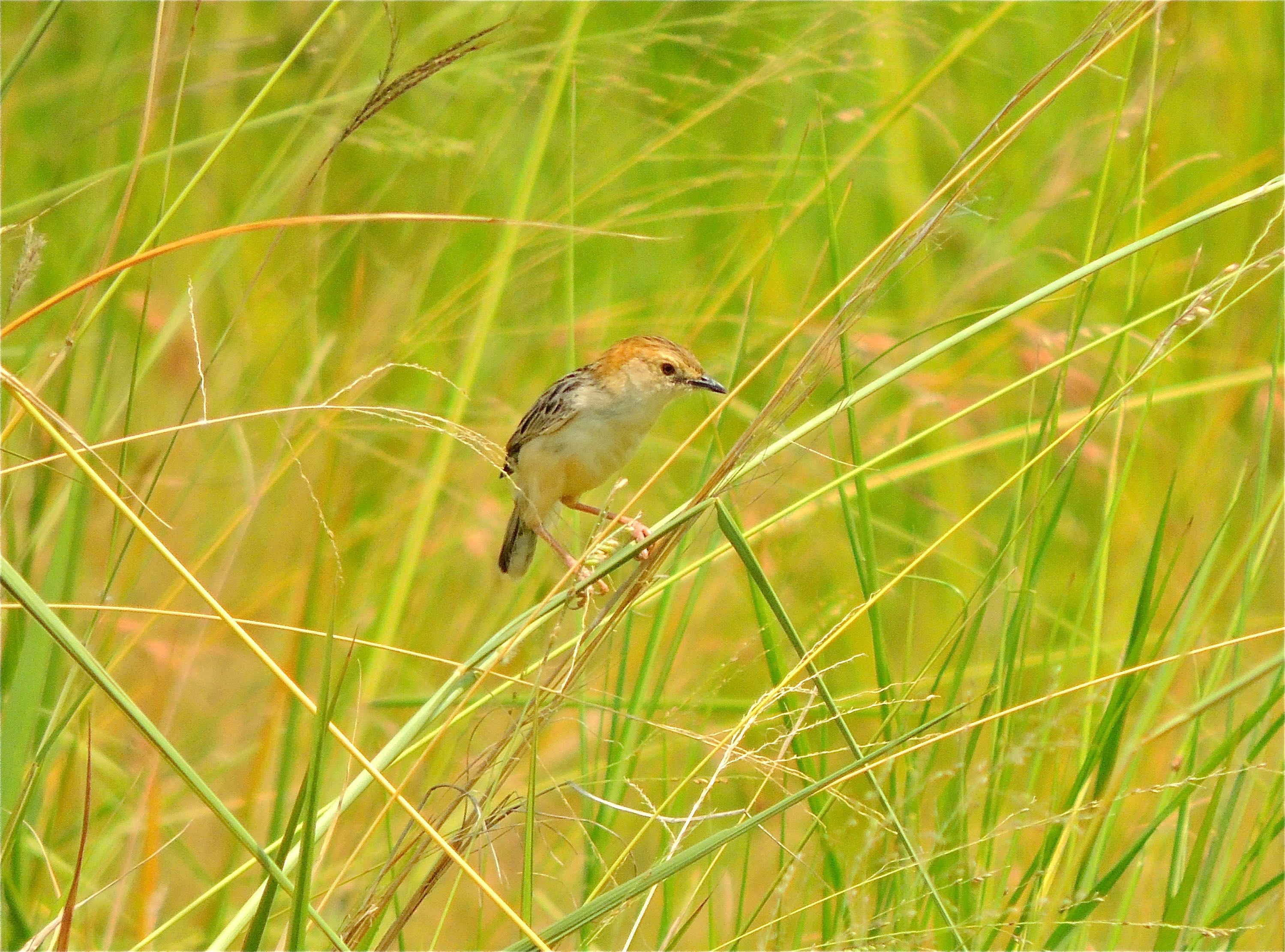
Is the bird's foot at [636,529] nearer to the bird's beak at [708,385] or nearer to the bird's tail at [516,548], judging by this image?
the bird's beak at [708,385]

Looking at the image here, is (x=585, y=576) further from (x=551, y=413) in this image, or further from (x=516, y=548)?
(x=516, y=548)

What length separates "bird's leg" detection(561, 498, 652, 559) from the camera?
2.15 m

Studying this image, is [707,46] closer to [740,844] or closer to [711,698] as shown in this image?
[711,698]

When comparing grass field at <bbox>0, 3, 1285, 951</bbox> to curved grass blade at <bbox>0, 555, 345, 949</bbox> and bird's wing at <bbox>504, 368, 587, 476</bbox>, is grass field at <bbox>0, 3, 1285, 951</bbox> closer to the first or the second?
curved grass blade at <bbox>0, 555, 345, 949</bbox>

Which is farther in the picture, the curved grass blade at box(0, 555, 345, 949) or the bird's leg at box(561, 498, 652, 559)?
the bird's leg at box(561, 498, 652, 559)

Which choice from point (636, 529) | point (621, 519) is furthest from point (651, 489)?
point (621, 519)

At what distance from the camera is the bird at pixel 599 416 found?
4.15 meters

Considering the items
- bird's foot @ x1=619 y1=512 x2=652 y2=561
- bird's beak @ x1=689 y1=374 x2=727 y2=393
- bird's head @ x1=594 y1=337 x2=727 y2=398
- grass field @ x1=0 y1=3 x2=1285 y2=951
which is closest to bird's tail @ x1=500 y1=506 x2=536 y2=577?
grass field @ x1=0 y1=3 x2=1285 y2=951

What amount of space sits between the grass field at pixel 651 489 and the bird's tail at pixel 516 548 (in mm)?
134

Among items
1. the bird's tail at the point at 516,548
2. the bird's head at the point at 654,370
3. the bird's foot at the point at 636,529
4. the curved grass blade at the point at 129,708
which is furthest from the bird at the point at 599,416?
the curved grass blade at the point at 129,708

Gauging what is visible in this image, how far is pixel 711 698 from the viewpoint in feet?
9.60

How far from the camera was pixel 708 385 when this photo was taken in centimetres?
409

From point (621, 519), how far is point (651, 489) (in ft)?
8.26

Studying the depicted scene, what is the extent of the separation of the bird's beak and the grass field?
116mm
